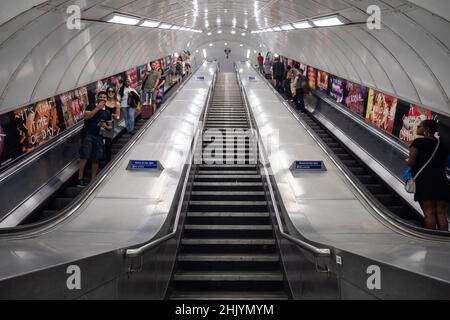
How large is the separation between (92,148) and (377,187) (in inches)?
193

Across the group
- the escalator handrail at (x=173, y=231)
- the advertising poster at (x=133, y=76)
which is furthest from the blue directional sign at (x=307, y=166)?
the advertising poster at (x=133, y=76)

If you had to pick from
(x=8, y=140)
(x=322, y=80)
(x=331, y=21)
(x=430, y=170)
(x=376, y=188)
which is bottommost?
(x=376, y=188)

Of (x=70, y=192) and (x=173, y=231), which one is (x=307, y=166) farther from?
(x=70, y=192)

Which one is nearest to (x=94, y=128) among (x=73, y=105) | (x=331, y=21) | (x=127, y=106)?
(x=127, y=106)

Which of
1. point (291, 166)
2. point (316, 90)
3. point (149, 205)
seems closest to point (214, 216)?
point (149, 205)

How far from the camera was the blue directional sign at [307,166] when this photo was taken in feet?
22.4

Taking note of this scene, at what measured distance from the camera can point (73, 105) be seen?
9250mm

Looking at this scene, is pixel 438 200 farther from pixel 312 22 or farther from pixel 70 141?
pixel 70 141

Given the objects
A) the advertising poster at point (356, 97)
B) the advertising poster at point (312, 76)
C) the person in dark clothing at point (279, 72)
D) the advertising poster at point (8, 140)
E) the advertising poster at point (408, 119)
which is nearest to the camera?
the advertising poster at point (8, 140)

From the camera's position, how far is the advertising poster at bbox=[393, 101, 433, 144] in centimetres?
733

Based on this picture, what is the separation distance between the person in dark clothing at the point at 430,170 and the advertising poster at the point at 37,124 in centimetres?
557

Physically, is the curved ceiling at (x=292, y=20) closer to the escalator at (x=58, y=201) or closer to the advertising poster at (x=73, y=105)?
the advertising poster at (x=73, y=105)

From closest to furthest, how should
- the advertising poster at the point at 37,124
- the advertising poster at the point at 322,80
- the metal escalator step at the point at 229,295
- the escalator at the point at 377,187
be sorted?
the metal escalator step at the point at 229,295, the escalator at the point at 377,187, the advertising poster at the point at 37,124, the advertising poster at the point at 322,80

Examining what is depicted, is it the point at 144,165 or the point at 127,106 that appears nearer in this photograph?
the point at 144,165
